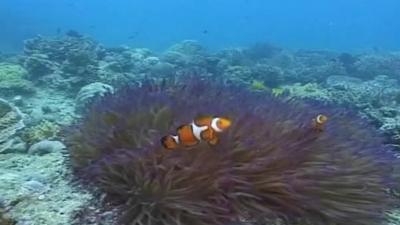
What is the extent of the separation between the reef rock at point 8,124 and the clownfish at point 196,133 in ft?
10.1

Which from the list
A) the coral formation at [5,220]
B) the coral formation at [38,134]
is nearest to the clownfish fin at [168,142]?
the coral formation at [5,220]

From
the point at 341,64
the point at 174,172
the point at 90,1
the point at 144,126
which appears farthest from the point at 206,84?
the point at 90,1

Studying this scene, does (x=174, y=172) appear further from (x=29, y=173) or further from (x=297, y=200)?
(x=29, y=173)

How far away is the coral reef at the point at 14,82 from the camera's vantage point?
9703 millimetres

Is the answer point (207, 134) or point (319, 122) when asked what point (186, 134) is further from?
point (319, 122)

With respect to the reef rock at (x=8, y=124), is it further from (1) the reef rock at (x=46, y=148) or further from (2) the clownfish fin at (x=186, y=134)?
(2) the clownfish fin at (x=186, y=134)

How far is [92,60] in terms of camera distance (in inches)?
452

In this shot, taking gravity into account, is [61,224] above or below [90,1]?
below

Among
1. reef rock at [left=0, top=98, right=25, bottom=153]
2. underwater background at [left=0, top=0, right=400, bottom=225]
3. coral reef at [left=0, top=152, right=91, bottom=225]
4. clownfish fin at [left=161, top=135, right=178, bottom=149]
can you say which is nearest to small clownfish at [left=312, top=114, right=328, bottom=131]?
underwater background at [left=0, top=0, right=400, bottom=225]

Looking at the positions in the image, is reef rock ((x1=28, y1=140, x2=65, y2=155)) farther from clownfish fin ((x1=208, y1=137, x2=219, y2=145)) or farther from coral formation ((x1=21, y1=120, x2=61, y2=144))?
clownfish fin ((x1=208, y1=137, x2=219, y2=145))

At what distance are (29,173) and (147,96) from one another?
1.35 metres

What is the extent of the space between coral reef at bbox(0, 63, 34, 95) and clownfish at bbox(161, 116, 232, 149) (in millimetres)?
7637

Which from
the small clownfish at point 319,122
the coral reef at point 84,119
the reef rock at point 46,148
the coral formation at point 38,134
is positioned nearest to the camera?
the coral reef at point 84,119

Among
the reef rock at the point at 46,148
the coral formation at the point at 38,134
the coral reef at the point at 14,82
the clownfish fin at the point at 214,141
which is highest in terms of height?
the coral reef at the point at 14,82
